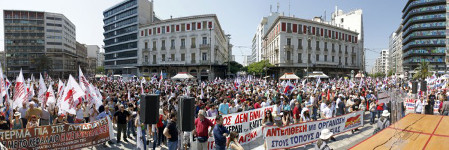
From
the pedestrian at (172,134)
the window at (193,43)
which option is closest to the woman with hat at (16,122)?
the pedestrian at (172,134)

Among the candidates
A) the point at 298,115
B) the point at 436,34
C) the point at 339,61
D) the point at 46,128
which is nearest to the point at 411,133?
the point at 298,115

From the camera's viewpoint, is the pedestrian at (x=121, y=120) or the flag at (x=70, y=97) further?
the pedestrian at (x=121, y=120)

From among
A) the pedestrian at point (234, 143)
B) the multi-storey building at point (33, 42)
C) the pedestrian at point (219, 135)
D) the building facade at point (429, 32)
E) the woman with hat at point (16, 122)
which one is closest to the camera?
the pedestrian at point (234, 143)

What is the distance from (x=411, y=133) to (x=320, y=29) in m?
56.0

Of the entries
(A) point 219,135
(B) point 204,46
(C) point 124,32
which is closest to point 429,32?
(B) point 204,46

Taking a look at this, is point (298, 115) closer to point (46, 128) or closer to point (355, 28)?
point (46, 128)

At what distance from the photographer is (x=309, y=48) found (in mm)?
54281

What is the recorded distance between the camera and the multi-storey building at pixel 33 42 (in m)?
75.1

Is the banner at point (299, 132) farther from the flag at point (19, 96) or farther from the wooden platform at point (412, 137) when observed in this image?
the flag at point (19, 96)

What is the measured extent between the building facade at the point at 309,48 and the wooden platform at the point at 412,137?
44.3 metres

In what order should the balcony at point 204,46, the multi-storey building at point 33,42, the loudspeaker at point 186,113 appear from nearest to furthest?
the loudspeaker at point 186,113, the balcony at point 204,46, the multi-storey building at point 33,42

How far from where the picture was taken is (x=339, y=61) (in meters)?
60.1

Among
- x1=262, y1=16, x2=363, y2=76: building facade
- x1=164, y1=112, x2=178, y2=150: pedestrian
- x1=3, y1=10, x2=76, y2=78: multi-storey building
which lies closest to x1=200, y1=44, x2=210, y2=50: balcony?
x1=262, y1=16, x2=363, y2=76: building facade

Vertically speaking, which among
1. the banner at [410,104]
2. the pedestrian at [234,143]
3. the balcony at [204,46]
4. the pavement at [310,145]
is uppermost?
the balcony at [204,46]
